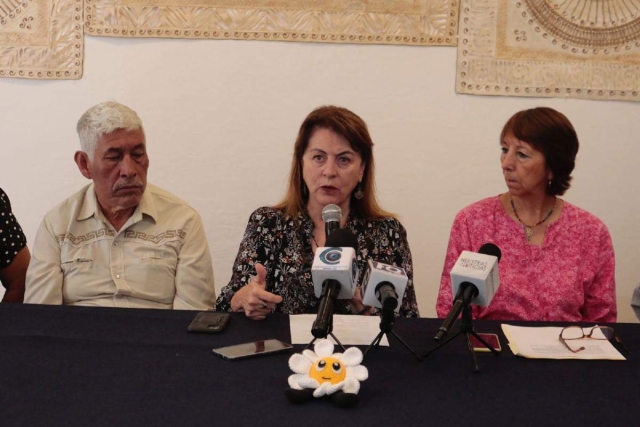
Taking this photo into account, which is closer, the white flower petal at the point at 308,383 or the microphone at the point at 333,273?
the white flower petal at the point at 308,383

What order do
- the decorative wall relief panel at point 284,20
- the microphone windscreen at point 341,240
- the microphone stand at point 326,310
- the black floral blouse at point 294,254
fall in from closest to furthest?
the microphone stand at point 326,310, the microphone windscreen at point 341,240, the black floral blouse at point 294,254, the decorative wall relief panel at point 284,20

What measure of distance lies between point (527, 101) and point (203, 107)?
64.8 inches

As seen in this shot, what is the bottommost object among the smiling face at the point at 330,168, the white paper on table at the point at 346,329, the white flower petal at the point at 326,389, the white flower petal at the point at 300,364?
the white flower petal at the point at 326,389

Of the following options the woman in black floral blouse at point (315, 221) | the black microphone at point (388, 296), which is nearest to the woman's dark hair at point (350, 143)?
the woman in black floral blouse at point (315, 221)

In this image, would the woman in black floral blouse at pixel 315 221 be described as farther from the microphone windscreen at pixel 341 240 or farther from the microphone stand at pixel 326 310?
the microphone stand at pixel 326 310

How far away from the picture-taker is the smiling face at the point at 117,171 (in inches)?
103

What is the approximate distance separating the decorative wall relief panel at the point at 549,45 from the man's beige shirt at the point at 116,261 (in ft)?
5.88

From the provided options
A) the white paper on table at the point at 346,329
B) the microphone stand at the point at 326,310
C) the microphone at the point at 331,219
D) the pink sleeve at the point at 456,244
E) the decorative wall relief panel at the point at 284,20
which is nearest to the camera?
the microphone stand at the point at 326,310

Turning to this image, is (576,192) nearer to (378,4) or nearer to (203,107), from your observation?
(378,4)

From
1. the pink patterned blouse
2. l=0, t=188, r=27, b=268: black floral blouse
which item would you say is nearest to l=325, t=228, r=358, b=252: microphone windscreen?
the pink patterned blouse

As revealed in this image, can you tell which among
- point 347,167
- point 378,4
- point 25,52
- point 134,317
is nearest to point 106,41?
point 25,52

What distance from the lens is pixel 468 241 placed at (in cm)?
275

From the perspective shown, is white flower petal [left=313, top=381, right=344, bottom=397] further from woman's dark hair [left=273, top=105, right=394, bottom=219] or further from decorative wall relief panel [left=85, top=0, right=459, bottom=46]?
decorative wall relief panel [left=85, top=0, right=459, bottom=46]

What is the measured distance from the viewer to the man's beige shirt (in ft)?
8.39
